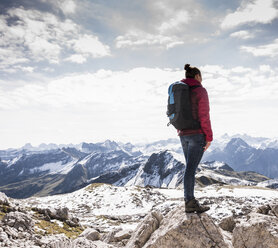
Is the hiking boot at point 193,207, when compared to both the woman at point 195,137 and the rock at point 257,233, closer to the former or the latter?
the woman at point 195,137

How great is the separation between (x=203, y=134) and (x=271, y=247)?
19.0 ft

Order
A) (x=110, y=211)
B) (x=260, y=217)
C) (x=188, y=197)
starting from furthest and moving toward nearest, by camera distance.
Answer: (x=110, y=211) < (x=260, y=217) < (x=188, y=197)

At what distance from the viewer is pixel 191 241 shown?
688 centimetres

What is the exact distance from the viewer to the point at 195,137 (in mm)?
6758

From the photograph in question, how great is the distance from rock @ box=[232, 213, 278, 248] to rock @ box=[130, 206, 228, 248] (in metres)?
2.58

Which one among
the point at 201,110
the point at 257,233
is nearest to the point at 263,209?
the point at 257,233

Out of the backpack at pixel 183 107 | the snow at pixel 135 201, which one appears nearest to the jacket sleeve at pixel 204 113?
the backpack at pixel 183 107

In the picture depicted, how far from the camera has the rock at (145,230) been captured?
8320 mm

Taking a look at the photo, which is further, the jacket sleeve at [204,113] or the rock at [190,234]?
the rock at [190,234]

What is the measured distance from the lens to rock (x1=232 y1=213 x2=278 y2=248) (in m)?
8.06

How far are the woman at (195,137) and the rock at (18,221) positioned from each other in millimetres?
12891

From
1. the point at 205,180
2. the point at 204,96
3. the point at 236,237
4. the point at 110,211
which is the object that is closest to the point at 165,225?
the point at 236,237

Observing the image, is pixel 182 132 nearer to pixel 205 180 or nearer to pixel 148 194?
pixel 148 194

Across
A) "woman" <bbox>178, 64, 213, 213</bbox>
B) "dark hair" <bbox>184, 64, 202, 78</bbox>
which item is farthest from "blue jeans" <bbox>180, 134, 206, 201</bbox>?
"dark hair" <bbox>184, 64, 202, 78</bbox>
